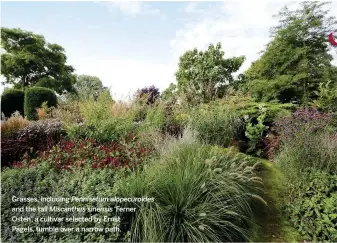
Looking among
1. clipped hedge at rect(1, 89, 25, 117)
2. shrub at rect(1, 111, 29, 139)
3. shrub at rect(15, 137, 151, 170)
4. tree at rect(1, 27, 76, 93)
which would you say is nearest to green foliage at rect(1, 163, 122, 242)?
shrub at rect(15, 137, 151, 170)

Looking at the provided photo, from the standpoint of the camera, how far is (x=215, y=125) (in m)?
5.42

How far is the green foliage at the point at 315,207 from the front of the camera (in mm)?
2740

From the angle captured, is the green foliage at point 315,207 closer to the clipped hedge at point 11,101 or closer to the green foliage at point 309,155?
the green foliage at point 309,155

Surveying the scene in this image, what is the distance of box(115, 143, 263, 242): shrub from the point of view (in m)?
2.38

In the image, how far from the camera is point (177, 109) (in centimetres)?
691

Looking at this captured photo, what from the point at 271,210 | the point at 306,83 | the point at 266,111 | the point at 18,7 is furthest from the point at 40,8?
the point at 306,83

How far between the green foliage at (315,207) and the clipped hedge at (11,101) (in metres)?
12.9

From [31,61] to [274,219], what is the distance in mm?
20818

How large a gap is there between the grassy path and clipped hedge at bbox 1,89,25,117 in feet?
40.6

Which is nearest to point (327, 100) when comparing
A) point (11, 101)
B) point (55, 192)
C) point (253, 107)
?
point (253, 107)

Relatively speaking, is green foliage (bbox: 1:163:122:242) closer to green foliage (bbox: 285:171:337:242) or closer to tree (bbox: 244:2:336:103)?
green foliage (bbox: 285:171:337:242)

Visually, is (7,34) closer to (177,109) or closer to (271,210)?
(177,109)

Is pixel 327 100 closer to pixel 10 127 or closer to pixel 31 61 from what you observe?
pixel 10 127

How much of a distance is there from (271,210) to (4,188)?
11.5 feet
